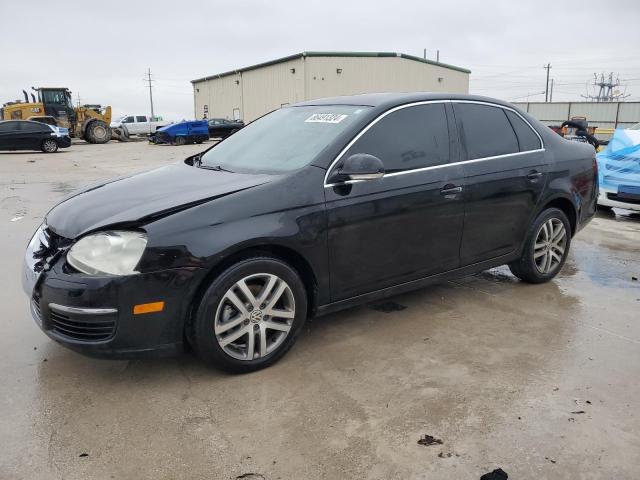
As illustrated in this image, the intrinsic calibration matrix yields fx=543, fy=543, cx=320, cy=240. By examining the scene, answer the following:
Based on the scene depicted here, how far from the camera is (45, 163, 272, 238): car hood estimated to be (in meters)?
2.88

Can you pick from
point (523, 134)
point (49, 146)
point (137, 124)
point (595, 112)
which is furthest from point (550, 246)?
point (137, 124)

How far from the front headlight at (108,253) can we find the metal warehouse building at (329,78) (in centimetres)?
3122

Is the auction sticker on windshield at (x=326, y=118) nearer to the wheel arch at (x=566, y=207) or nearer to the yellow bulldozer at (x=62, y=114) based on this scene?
the wheel arch at (x=566, y=207)

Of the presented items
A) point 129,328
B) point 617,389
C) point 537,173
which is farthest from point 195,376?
point 537,173

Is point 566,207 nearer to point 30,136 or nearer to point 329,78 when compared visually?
point 30,136

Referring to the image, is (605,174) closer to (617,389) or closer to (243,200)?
(617,389)

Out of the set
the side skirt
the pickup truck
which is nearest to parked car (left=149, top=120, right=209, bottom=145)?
the pickup truck

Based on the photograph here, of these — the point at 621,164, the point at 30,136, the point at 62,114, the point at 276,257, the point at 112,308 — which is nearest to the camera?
the point at 112,308

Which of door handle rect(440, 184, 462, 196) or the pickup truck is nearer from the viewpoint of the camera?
door handle rect(440, 184, 462, 196)

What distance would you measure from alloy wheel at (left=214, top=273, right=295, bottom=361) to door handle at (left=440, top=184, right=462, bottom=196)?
134cm

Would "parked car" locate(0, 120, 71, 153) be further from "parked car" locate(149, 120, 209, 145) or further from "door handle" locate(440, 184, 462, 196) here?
"door handle" locate(440, 184, 462, 196)

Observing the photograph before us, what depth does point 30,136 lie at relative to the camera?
22.2 m

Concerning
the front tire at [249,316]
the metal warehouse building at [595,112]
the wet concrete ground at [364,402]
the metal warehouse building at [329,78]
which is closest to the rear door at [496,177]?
the wet concrete ground at [364,402]

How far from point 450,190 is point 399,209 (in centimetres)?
49
